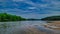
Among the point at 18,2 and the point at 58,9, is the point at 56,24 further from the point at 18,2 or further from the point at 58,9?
the point at 18,2

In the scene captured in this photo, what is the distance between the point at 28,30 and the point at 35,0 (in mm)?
630

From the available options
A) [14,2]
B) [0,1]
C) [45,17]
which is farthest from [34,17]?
[0,1]

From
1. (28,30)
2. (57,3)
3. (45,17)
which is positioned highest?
(57,3)

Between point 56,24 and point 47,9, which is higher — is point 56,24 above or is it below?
below

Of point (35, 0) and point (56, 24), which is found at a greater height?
point (35, 0)

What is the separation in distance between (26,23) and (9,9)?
0.46 meters

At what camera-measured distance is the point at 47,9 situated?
4.01 m

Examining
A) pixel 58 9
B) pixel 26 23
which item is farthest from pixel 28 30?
pixel 58 9

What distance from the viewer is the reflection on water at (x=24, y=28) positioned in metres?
4.02

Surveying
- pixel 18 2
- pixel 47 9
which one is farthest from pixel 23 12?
pixel 47 9

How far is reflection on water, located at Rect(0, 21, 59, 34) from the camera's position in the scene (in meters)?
4.02

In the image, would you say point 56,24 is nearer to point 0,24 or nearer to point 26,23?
point 26,23

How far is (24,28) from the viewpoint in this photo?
420 centimetres

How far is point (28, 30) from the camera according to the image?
4.14m
